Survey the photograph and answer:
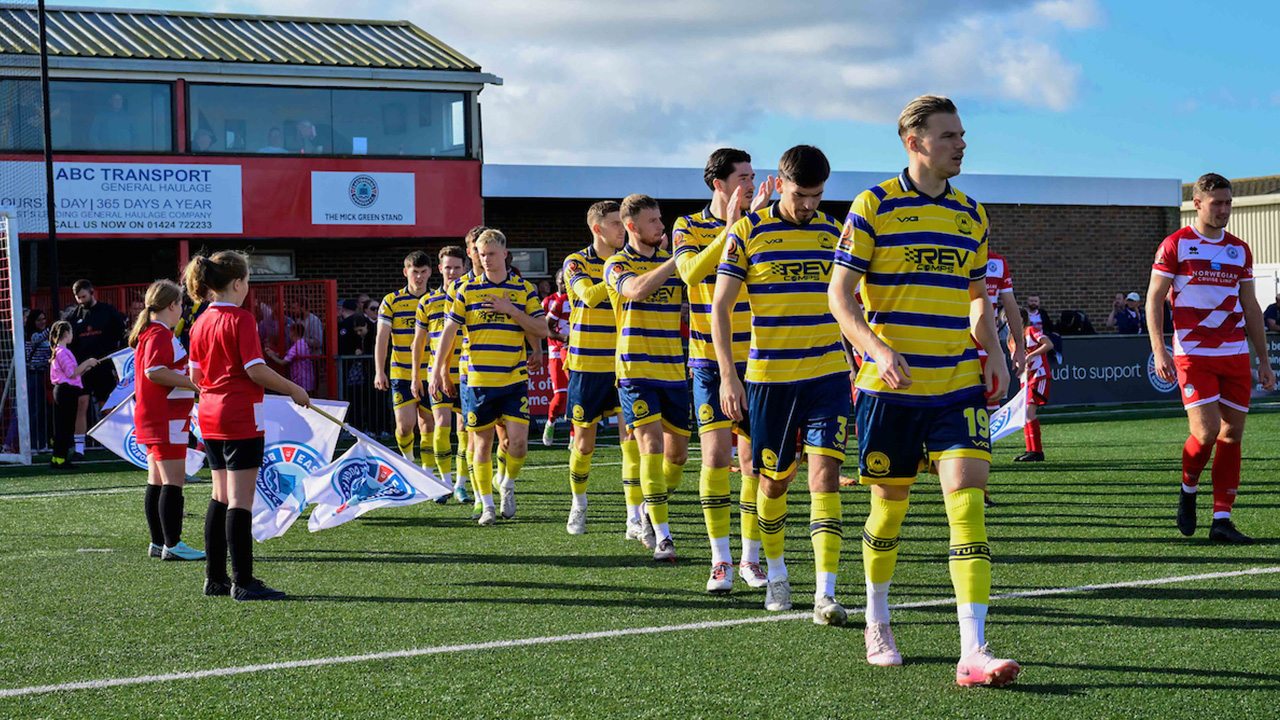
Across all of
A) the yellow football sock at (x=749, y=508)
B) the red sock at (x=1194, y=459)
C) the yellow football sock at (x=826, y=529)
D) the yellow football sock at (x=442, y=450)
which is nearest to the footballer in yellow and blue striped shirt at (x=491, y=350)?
the yellow football sock at (x=442, y=450)

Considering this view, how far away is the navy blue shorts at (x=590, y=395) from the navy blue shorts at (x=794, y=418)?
8.11ft

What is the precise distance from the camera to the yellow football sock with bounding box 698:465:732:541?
6.32 m

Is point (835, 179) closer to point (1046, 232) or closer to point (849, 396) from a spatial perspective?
point (1046, 232)

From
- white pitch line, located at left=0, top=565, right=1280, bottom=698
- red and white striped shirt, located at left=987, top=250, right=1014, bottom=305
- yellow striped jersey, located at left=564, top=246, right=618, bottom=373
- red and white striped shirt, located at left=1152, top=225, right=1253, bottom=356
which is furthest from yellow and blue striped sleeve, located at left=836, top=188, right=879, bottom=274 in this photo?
red and white striped shirt, located at left=987, top=250, right=1014, bottom=305

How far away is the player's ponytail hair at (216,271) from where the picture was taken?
6.41 m

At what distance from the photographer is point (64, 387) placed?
569 inches

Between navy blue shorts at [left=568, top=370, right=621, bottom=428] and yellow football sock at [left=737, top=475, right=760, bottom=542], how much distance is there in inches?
71.5

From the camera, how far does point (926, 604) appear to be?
228 inches

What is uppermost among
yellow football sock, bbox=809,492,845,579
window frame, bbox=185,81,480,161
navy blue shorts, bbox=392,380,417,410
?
window frame, bbox=185,81,480,161

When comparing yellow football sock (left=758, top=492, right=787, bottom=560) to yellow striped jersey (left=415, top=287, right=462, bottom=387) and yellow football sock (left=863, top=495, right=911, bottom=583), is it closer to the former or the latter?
yellow football sock (left=863, top=495, right=911, bottom=583)

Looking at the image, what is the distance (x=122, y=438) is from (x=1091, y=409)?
1512 cm

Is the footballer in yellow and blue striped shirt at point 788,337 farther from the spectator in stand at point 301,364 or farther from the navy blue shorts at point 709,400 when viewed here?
the spectator in stand at point 301,364

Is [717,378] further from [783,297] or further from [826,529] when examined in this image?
[826,529]

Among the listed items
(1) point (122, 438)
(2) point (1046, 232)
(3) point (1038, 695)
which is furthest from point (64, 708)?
(2) point (1046, 232)
